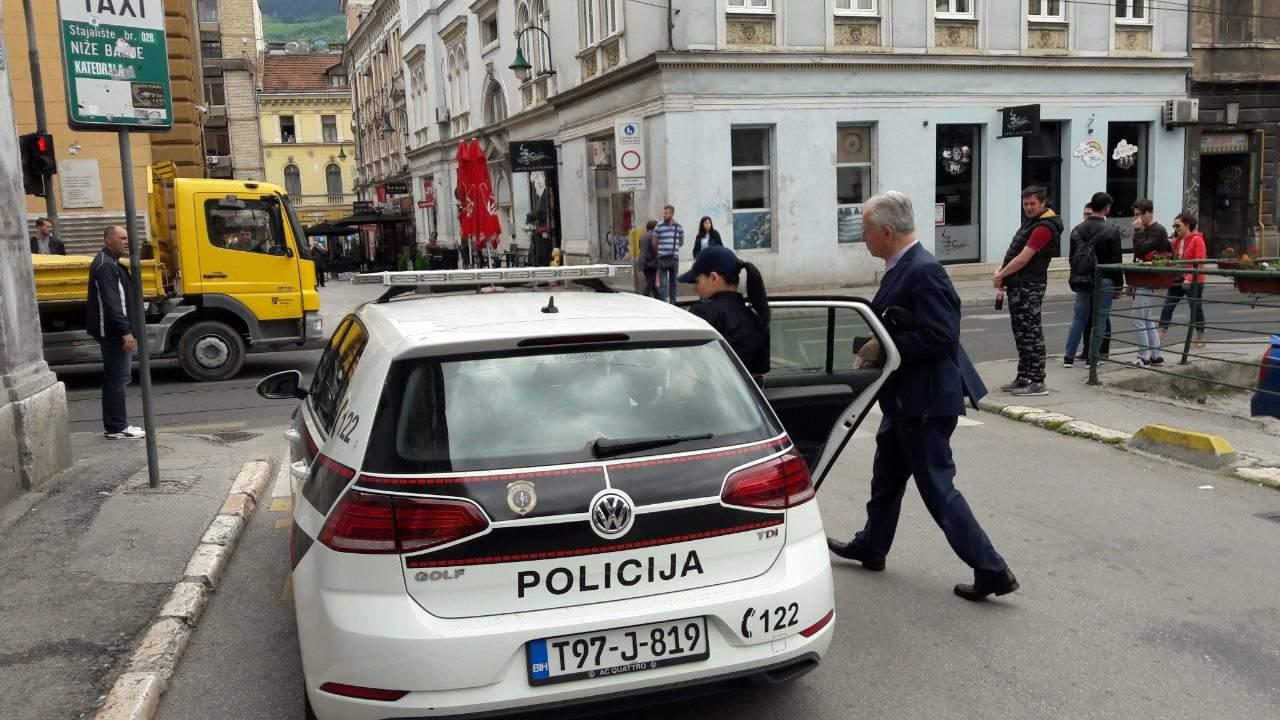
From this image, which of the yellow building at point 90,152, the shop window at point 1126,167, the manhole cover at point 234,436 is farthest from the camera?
the shop window at point 1126,167

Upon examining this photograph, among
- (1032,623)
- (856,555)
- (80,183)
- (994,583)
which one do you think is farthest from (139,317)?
(80,183)

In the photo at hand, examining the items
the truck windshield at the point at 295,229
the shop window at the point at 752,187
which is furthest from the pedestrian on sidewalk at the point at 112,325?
the shop window at the point at 752,187

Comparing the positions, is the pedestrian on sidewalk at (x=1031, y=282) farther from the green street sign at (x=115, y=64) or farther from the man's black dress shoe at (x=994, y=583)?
the green street sign at (x=115, y=64)

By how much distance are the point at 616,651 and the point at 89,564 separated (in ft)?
12.0

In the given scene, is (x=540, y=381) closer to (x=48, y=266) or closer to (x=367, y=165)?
(x=48, y=266)

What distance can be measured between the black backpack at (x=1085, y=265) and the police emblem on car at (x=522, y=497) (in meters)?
9.31

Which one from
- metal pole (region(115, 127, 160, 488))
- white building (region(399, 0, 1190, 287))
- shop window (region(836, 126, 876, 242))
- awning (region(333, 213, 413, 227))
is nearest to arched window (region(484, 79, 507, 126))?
awning (region(333, 213, 413, 227))

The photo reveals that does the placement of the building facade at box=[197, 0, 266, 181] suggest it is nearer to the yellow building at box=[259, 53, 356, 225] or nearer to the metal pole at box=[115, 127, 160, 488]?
the yellow building at box=[259, 53, 356, 225]

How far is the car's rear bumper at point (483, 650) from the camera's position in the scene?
3.03 metres

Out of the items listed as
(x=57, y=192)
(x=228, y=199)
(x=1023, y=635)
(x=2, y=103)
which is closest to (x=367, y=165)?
(x=57, y=192)

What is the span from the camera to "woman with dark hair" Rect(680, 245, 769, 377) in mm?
5117

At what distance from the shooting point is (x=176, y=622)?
4.72 meters

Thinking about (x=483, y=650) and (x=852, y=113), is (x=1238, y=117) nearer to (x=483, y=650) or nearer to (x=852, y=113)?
(x=852, y=113)

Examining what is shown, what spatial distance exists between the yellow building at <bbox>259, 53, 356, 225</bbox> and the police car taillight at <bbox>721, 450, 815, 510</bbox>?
77321 millimetres
